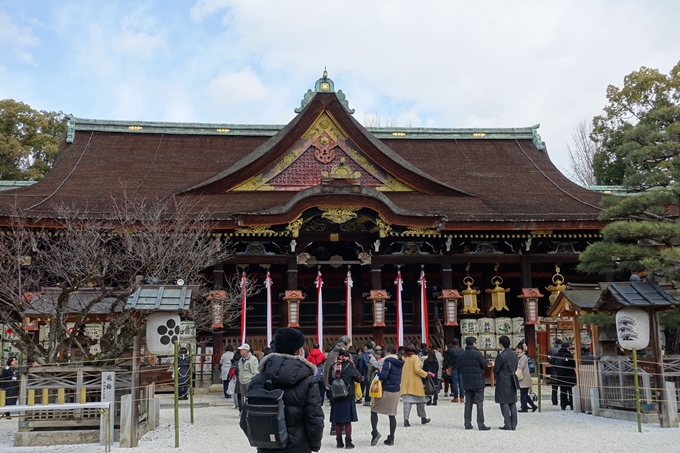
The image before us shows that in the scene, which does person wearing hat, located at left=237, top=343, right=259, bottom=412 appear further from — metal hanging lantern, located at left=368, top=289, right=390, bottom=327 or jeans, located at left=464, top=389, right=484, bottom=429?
metal hanging lantern, located at left=368, top=289, right=390, bottom=327

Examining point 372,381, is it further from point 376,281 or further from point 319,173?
point 319,173

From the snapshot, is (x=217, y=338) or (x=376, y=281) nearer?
(x=217, y=338)

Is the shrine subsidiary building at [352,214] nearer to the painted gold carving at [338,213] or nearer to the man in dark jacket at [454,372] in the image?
the painted gold carving at [338,213]

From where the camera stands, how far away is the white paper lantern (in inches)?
384

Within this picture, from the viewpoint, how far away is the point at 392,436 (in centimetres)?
930

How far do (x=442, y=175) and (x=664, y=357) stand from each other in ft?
36.1

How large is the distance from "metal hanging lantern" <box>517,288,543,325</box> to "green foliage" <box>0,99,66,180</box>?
21.8m

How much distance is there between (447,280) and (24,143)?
21.9 meters

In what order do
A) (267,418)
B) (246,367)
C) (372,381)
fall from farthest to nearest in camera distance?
(246,367) → (372,381) → (267,418)

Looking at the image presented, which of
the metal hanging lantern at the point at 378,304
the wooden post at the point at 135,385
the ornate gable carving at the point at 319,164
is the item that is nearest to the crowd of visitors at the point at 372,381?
the wooden post at the point at 135,385

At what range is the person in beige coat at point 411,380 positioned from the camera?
33.9 feet

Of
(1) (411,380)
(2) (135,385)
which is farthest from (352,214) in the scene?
(2) (135,385)

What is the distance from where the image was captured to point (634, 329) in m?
10.6

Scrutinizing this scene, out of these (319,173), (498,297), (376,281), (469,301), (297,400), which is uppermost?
(319,173)
